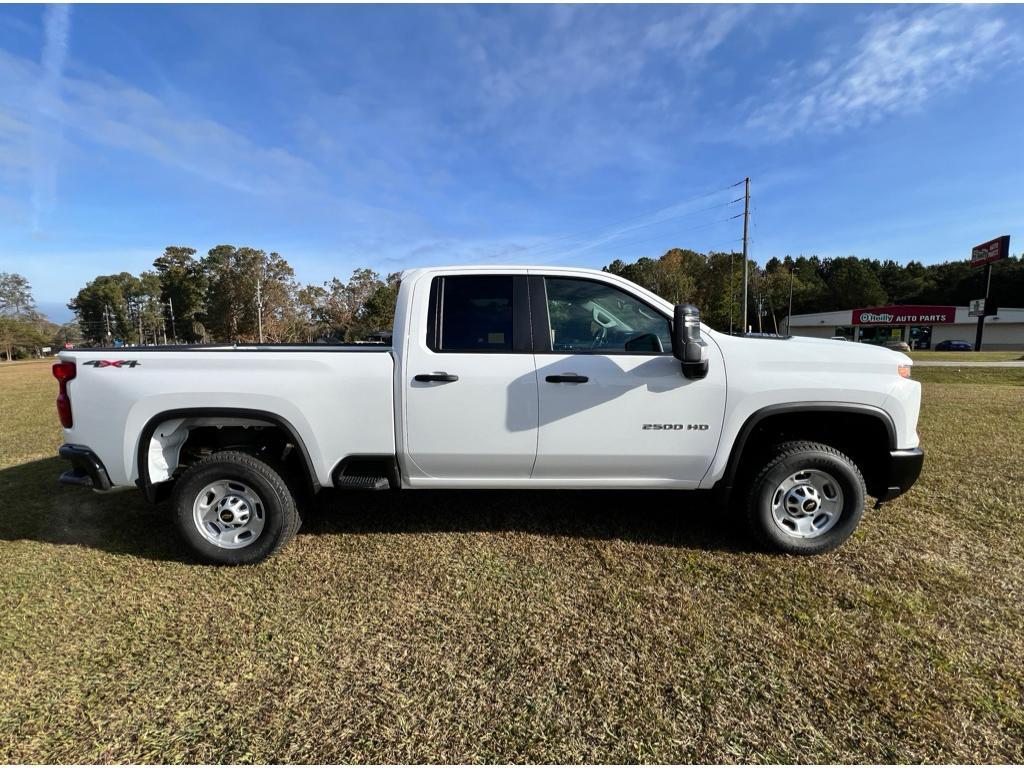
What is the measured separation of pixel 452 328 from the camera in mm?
3227

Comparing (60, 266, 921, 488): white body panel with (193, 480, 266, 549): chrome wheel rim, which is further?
(193, 480, 266, 549): chrome wheel rim

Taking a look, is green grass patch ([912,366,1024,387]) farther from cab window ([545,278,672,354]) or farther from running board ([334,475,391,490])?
running board ([334,475,391,490])

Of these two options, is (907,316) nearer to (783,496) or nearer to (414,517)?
(783,496)

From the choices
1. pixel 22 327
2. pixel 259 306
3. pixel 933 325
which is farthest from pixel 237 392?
pixel 22 327

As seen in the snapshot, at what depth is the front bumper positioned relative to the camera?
10.4 feet

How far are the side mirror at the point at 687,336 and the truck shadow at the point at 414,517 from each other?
55.7 inches

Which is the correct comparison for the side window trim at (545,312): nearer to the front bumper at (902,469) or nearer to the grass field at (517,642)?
the grass field at (517,642)

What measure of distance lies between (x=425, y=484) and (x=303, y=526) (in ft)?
4.22

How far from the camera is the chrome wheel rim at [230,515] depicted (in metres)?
3.21

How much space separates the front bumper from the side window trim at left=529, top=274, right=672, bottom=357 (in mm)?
1606

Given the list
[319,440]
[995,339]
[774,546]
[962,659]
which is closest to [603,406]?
[774,546]

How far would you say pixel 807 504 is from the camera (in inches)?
129

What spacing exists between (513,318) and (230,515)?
2256mm

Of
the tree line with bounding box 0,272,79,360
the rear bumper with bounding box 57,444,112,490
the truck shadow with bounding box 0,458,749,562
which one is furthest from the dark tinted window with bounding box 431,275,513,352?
the tree line with bounding box 0,272,79,360
